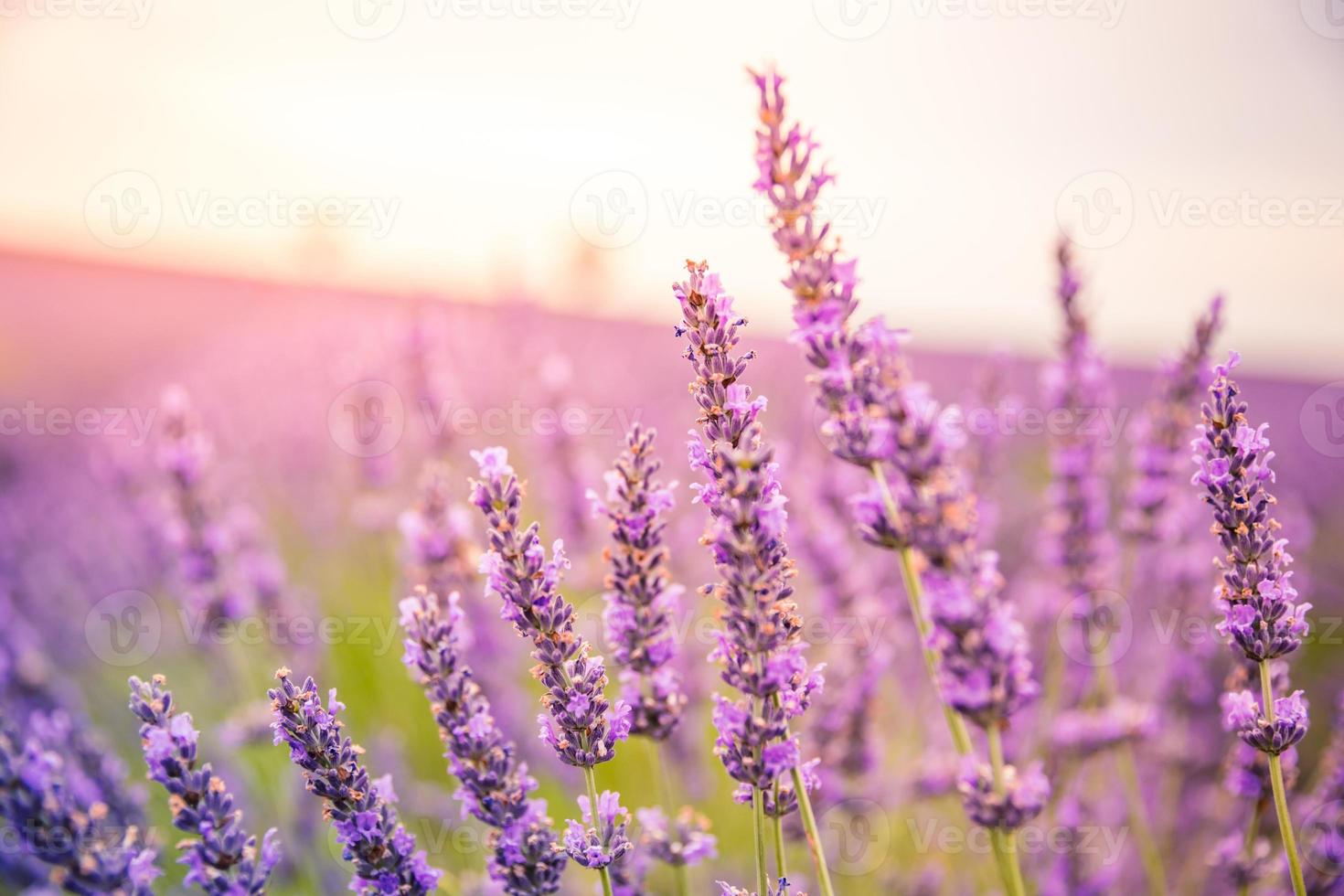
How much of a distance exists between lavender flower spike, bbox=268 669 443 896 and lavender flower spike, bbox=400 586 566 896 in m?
0.17

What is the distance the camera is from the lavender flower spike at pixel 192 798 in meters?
1.80

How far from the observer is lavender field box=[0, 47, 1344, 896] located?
182cm

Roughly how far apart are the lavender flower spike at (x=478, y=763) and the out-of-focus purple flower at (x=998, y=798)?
3.34 feet

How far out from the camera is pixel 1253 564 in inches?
77.1

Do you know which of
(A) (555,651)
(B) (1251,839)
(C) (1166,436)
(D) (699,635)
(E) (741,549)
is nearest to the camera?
(E) (741,549)

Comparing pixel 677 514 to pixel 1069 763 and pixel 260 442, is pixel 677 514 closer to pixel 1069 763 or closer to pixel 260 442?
pixel 1069 763

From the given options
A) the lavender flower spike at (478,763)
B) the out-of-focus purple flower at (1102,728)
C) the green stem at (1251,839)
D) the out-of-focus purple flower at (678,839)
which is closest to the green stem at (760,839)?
the out-of-focus purple flower at (678,839)

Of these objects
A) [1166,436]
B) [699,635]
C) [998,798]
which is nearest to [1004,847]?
[998,798]

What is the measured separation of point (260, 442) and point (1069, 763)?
9.04 metres

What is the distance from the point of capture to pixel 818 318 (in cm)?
191

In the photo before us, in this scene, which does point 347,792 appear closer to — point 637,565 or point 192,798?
point 192,798

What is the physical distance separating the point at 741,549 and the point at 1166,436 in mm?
2537

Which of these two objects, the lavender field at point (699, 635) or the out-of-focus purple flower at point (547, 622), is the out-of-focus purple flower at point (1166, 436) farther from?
the out-of-focus purple flower at point (547, 622)

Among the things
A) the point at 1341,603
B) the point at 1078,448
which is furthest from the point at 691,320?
the point at 1341,603
